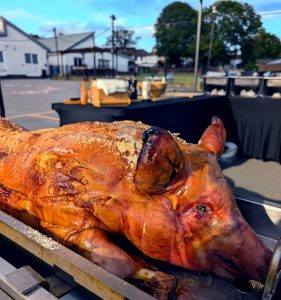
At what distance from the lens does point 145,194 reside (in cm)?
133

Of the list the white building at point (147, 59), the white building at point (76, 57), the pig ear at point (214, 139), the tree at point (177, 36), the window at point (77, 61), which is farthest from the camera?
the white building at point (147, 59)

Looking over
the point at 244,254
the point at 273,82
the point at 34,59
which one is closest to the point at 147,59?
the point at 34,59

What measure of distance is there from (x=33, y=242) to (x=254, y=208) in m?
1.31

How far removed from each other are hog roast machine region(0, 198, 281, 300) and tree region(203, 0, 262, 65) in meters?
40.9

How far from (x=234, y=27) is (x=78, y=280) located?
4554 cm

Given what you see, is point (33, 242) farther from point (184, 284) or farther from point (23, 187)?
point (184, 284)

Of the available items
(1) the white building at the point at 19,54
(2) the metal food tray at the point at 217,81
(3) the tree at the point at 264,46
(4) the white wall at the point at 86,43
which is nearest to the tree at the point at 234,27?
(3) the tree at the point at 264,46

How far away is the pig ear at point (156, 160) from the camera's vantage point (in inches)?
43.4

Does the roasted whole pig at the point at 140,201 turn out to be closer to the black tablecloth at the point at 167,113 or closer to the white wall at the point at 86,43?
the black tablecloth at the point at 167,113

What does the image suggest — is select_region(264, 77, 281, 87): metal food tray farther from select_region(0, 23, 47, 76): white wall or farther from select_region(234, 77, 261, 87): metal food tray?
select_region(0, 23, 47, 76): white wall

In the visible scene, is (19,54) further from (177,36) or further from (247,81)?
(247,81)

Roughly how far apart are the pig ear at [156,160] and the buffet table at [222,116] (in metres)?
2.40

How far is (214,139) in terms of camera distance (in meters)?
1.69

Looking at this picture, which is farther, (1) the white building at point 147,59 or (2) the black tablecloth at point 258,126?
(1) the white building at point 147,59
